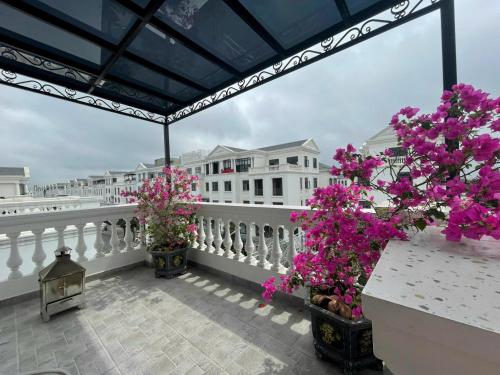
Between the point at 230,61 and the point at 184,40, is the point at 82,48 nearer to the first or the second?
the point at 184,40

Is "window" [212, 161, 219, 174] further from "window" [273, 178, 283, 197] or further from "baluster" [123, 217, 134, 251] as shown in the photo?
"baluster" [123, 217, 134, 251]

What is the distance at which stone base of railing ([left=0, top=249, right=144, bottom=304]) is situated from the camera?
213 cm

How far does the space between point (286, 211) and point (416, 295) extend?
158 centimetres

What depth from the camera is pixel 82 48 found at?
2.12 metres

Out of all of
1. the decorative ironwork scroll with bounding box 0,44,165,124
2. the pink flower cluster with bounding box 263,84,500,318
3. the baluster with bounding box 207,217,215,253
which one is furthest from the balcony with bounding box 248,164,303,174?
the pink flower cluster with bounding box 263,84,500,318

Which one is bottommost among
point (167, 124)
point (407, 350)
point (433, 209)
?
point (407, 350)

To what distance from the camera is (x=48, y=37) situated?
1.96 meters

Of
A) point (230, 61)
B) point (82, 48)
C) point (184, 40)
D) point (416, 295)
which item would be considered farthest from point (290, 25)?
point (416, 295)

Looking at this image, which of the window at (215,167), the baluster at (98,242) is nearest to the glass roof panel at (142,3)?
the baluster at (98,242)

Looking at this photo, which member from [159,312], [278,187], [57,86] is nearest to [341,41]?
[159,312]

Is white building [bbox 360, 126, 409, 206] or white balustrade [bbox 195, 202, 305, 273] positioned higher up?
white building [bbox 360, 126, 409, 206]

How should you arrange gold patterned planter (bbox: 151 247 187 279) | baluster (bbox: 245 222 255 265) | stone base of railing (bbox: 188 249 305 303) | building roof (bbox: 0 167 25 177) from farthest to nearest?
building roof (bbox: 0 167 25 177), gold patterned planter (bbox: 151 247 187 279), baluster (bbox: 245 222 255 265), stone base of railing (bbox: 188 249 305 303)

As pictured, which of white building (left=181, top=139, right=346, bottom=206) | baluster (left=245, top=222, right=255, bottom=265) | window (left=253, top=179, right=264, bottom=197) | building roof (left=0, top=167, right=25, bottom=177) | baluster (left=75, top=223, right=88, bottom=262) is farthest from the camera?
window (left=253, top=179, right=264, bottom=197)

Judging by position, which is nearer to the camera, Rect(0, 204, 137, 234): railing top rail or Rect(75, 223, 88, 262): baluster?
Rect(0, 204, 137, 234): railing top rail
